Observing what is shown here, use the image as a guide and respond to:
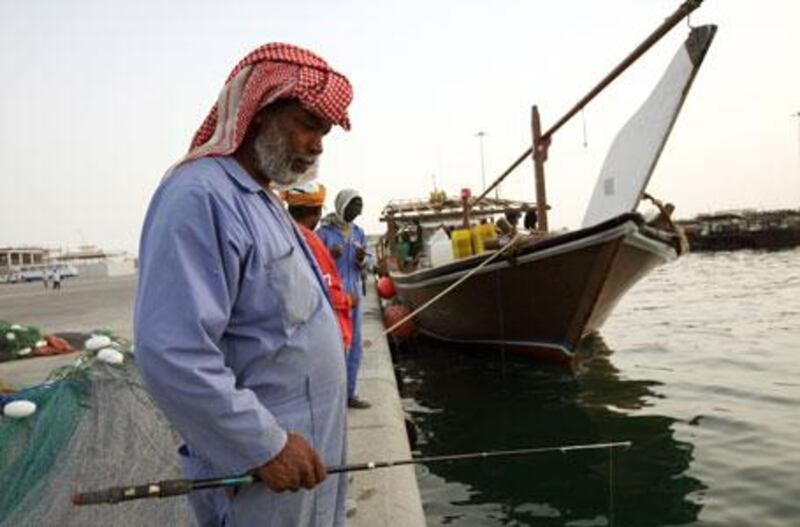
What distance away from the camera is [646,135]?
913cm

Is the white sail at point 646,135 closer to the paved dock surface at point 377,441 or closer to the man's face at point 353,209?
the paved dock surface at point 377,441

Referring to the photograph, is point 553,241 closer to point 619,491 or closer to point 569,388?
point 569,388

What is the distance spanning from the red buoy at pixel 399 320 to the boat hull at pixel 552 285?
1.95m

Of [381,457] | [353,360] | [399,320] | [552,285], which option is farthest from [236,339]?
[399,320]

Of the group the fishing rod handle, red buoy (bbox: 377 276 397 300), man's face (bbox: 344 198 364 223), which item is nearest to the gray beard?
the fishing rod handle

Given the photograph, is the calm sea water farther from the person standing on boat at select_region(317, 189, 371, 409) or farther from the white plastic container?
the white plastic container

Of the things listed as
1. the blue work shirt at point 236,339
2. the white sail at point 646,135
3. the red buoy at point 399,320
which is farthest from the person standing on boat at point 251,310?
the red buoy at point 399,320

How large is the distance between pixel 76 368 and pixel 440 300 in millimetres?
9463

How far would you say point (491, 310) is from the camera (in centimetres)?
1110

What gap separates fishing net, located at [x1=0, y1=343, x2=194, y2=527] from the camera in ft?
9.38

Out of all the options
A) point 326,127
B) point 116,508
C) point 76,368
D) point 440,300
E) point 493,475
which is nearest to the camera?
point 326,127

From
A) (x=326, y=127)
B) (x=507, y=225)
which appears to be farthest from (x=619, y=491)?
(x=507, y=225)

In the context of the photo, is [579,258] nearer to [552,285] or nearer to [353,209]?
[552,285]

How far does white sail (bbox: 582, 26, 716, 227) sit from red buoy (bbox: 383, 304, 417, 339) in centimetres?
490
